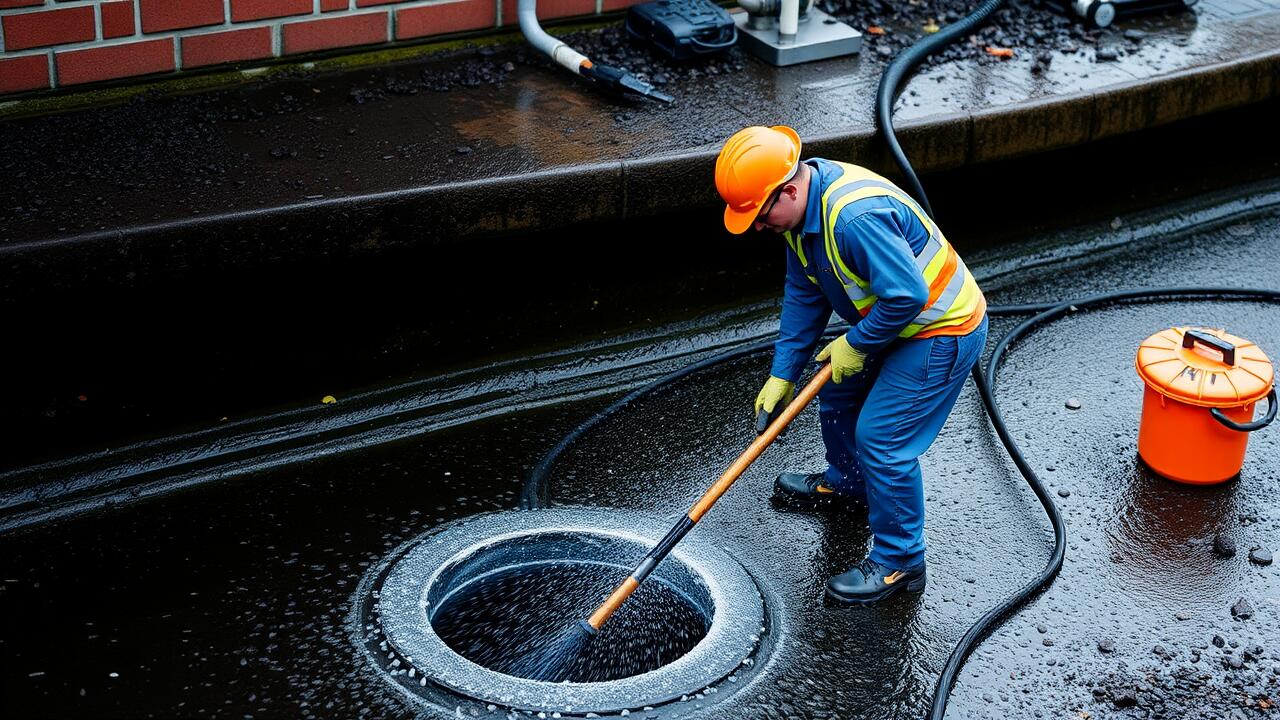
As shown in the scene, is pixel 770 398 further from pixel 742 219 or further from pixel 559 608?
pixel 559 608

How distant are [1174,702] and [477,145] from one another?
2.85m

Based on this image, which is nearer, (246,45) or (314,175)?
(314,175)

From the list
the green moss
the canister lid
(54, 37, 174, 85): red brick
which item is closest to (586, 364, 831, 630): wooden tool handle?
the canister lid

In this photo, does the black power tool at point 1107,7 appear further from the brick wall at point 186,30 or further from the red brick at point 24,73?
the red brick at point 24,73

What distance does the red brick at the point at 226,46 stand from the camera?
16.0ft

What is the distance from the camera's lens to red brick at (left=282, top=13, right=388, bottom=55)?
5.10 m

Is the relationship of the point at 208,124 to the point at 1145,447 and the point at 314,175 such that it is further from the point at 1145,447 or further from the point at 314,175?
the point at 1145,447

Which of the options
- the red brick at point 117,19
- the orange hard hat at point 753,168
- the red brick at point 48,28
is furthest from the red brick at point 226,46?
the orange hard hat at point 753,168

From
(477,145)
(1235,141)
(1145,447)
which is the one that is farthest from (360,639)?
(1235,141)

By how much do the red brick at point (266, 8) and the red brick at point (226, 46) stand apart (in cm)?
5

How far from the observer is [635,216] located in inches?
180

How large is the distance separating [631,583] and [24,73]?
2953 millimetres

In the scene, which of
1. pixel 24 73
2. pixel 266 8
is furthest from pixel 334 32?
pixel 24 73

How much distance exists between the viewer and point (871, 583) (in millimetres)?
3588
